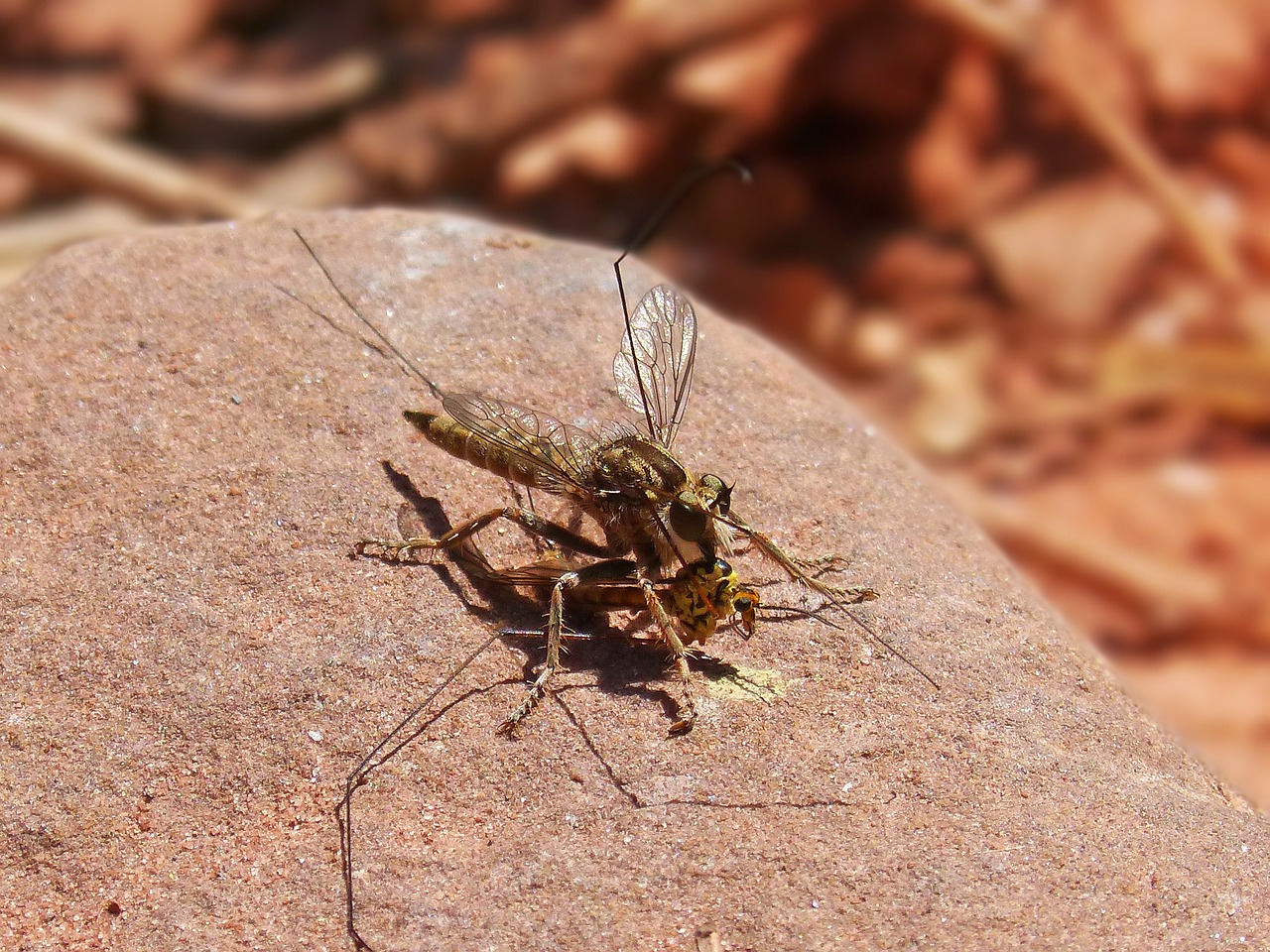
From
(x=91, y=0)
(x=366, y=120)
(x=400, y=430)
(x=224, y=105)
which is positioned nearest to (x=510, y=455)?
(x=400, y=430)

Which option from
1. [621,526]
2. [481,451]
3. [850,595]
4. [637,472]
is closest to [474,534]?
[481,451]

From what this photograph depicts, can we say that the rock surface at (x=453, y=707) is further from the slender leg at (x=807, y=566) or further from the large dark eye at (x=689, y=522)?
the large dark eye at (x=689, y=522)

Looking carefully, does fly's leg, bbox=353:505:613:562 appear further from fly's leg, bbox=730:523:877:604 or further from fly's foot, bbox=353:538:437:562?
fly's leg, bbox=730:523:877:604

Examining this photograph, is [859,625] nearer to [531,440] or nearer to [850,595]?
[850,595]

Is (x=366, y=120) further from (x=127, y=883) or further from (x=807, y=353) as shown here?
(x=127, y=883)

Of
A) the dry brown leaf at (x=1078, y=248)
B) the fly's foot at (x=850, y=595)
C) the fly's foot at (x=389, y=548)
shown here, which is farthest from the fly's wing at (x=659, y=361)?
the dry brown leaf at (x=1078, y=248)

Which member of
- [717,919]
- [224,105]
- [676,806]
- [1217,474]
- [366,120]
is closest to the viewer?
[717,919]

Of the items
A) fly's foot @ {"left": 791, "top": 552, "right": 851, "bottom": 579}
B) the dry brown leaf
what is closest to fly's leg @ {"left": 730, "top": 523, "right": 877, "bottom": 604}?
fly's foot @ {"left": 791, "top": 552, "right": 851, "bottom": 579}
